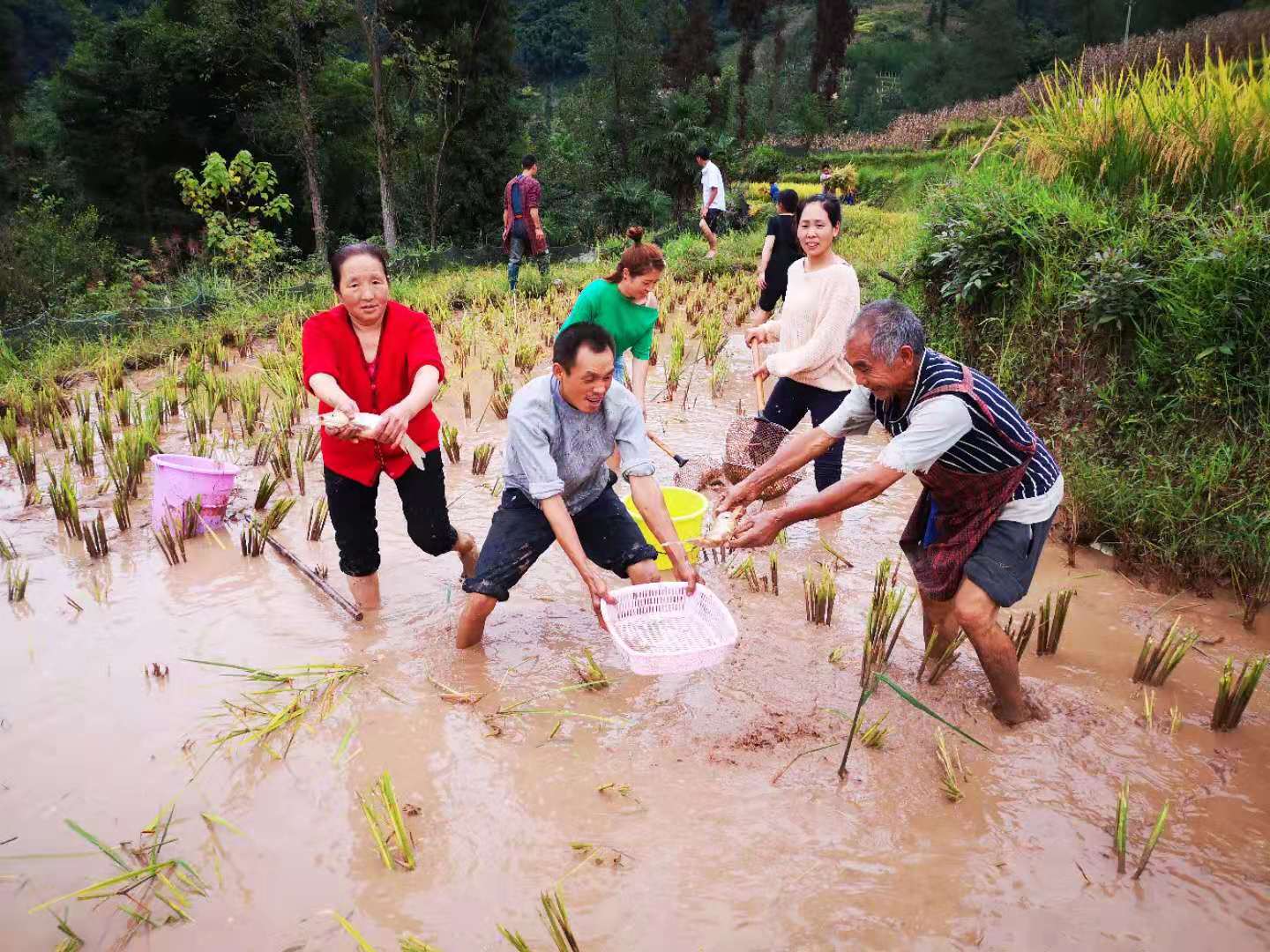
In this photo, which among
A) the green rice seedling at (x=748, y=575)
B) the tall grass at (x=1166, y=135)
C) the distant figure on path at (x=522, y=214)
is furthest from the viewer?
the distant figure on path at (x=522, y=214)

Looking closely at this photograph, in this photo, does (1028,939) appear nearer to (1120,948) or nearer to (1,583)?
(1120,948)

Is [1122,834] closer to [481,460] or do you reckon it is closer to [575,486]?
[575,486]

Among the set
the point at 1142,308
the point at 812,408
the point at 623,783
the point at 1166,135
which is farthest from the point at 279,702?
the point at 1166,135

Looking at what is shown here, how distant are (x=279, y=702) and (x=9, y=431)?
3.73 metres

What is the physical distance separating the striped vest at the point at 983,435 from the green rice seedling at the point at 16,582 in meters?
3.80

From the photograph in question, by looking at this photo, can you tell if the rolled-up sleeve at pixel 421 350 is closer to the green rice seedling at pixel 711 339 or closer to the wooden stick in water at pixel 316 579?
the wooden stick in water at pixel 316 579

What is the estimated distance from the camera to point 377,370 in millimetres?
3324

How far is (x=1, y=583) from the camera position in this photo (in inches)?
155

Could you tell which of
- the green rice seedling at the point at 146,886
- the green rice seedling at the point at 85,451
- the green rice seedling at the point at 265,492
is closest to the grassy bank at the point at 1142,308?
the green rice seedling at the point at 146,886

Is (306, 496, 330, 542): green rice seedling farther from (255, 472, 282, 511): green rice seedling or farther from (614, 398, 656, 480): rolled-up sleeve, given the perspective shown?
(614, 398, 656, 480): rolled-up sleeve

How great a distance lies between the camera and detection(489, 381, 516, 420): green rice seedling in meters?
6.42

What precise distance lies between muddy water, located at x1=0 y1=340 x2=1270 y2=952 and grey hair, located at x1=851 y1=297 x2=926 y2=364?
53.0 inches

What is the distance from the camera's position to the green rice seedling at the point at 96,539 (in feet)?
13.6

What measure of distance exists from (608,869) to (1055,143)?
549 cm
